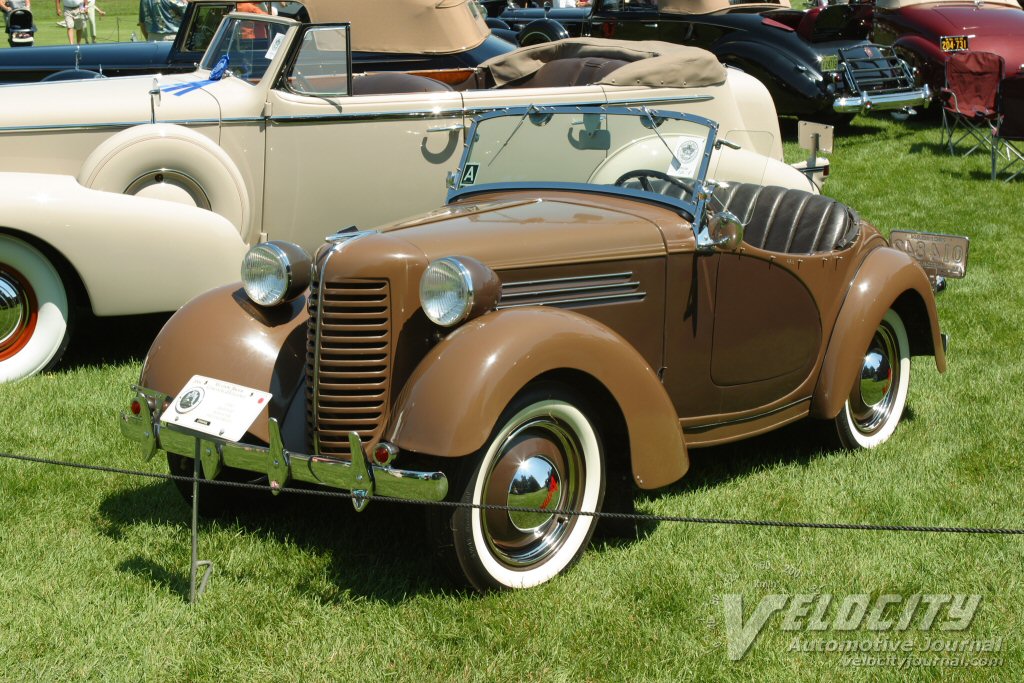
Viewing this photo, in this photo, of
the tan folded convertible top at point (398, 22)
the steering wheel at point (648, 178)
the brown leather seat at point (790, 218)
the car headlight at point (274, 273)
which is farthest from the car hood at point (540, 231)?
the tan folded convertible top at point (398, 22)

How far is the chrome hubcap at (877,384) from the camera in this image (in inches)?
211

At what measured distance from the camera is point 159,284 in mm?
6418

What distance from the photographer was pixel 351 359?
383 centimetres

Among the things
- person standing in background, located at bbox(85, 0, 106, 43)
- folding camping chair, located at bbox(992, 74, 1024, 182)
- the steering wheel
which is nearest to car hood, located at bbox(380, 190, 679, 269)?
the steering wheel

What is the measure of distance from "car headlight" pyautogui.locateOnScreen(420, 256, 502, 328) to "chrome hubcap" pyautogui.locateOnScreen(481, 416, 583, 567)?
438 mm

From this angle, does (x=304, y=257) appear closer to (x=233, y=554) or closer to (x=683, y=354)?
(x=233, y=554)

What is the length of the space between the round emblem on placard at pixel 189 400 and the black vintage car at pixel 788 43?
399 inches

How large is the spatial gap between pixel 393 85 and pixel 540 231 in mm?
4065

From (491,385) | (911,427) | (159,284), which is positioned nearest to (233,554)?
(491,385)

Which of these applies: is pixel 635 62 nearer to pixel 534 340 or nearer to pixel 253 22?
pixel 253 22

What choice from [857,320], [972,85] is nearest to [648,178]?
[857,320]

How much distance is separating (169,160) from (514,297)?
359 cm

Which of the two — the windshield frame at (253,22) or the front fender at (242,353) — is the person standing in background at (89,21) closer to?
the windshield frame at (253,22)

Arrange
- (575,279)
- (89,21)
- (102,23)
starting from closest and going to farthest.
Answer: (575,279)
(89,21)
(102,23)
